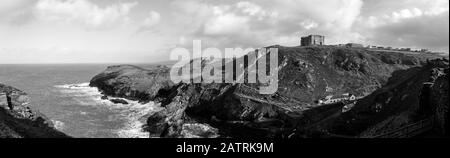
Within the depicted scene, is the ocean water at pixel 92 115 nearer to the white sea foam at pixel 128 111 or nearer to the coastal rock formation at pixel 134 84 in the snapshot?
the white sea foam at pixel 128 111

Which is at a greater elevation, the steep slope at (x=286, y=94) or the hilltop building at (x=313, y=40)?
the hilltop building at (x=313, y=40)

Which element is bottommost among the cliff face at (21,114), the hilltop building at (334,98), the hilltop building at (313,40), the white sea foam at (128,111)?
the white sea foam at (128,111)

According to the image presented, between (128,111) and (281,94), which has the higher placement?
(281,94)

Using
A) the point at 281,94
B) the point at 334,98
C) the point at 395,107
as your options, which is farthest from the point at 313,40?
the point at 395,107

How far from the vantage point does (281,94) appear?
299 feet

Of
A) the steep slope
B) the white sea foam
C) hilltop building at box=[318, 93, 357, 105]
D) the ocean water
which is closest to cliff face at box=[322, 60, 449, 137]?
the steep slope

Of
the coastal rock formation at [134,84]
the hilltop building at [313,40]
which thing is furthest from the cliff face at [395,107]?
the hilltop building at [313,40]

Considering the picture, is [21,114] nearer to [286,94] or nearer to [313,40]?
[286,94]

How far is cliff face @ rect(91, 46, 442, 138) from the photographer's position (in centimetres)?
6912

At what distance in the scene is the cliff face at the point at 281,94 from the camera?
69.1 m

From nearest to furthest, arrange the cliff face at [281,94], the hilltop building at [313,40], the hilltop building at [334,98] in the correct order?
the cliff face at [281,94] < the hilltop building at [334,98] < the hilltop building at [313,40]
